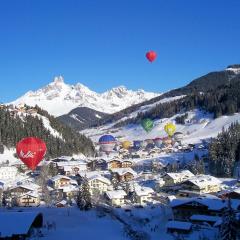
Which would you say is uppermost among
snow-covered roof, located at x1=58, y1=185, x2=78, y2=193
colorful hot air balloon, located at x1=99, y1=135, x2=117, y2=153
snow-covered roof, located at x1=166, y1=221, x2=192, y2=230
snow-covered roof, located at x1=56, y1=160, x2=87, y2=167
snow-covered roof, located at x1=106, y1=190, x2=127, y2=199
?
colorful hot air balloon, located at x1=99, y1=135, x2=117, y2=153

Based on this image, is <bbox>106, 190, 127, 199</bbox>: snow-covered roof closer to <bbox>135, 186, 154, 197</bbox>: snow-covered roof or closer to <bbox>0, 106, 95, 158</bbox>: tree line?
<bbox>135, 186, 154, 197</bbox>: snow-covered roof

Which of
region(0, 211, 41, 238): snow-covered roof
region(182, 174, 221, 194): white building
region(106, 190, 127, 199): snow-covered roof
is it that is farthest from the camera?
region(182, 174, 221, 194): white building

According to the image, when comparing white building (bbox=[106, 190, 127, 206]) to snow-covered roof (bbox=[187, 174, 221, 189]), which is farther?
snow-covered roof (bbox=[187, 174, 221, 189])

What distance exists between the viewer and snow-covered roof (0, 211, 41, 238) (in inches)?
2071

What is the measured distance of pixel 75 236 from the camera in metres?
54.5

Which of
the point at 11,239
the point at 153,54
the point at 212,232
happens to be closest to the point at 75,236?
the point at 11,239

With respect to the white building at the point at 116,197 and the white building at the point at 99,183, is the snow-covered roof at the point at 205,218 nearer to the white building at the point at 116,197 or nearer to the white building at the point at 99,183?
the white building at the point at 116,197

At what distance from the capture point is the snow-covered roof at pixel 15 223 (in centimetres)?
5259

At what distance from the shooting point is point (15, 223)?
54312 mm

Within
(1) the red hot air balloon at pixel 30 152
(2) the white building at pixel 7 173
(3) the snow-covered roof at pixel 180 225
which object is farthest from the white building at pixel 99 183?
(3) the snow-covered roof at pixel 180 225

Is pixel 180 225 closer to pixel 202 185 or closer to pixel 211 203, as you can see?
pixel 211 203

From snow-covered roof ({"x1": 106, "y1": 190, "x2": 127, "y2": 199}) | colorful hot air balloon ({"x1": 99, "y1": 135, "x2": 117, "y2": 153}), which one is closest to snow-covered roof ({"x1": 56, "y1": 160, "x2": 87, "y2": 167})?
colorful hot air balloon ({"x1": 99, "y1": 135, "x2": 117, "y2": 153})

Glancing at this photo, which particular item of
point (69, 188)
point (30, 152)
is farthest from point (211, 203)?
point (30, 152)

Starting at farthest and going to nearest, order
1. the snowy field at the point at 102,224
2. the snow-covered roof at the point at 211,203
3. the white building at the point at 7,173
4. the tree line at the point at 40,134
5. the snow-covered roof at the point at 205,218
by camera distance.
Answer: the tree line at the point at 40,134 → the white building at the point at 7,173 → the snow-covered roof at the point at 211,203 → the snow-covered roof at the point at 205,218 → the snowy field at the point at 102,224
